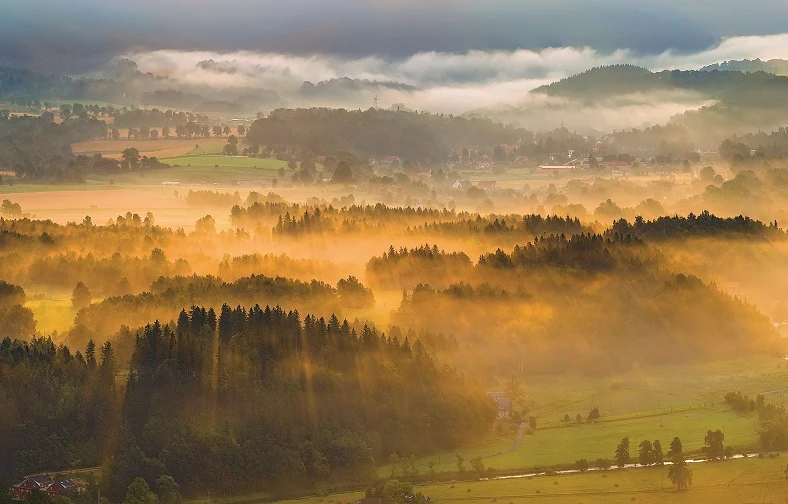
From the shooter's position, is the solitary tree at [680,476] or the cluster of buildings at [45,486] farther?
the solitary tree at [680,476]

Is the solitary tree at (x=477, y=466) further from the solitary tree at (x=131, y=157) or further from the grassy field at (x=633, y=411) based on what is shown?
the solitary tree at (x=131, y=157)

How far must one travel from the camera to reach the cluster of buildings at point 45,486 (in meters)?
38.3

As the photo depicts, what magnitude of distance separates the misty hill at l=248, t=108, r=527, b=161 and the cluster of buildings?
66.8 metres

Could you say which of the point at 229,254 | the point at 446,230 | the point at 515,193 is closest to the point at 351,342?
the point at 229,254

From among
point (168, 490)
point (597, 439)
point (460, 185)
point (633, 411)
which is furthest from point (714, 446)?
point (460, 185)

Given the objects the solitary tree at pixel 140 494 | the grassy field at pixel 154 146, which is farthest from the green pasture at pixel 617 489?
the grassy field at pixel 154 146

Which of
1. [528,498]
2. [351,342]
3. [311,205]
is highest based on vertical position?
[311,205]

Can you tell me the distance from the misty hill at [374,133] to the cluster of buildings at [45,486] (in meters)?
66.8

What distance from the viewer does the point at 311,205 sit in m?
87.4

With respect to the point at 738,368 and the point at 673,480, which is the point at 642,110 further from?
the point at 673,480

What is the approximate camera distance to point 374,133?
412ft

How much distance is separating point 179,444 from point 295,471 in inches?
136

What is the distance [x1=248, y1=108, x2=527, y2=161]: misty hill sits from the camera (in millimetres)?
112375

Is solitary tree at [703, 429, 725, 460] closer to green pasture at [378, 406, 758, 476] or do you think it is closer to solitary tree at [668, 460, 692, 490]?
green pasture at [378, 406, 758, 476]
